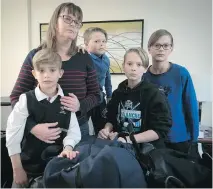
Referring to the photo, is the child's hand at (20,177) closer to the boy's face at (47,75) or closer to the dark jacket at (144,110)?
the boy's face at (47,75)

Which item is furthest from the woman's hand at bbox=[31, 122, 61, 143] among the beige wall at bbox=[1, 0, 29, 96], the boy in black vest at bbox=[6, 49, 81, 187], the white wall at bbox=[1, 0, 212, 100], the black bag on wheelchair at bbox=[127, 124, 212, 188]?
the beige wall at bbox=[1, 0, 29, 96]

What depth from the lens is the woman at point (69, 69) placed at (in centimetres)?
111

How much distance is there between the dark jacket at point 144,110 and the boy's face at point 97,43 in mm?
605

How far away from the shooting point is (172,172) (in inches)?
32.1

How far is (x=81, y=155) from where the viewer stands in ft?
2.89

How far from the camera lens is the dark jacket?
112 centimetres

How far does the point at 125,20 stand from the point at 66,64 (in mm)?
1784

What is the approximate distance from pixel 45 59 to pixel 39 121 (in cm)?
29

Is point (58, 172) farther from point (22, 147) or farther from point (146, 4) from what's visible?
point (146, 4)

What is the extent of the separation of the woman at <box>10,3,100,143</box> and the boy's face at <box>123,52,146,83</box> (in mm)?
196

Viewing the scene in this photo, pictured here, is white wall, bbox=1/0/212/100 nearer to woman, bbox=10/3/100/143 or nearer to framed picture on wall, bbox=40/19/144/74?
framed picture on wall, bbox=40/19/144/74

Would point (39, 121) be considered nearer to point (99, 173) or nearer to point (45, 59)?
point (45, 59)

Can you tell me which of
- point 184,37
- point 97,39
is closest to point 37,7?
point 97,39

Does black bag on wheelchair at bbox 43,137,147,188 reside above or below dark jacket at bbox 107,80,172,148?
below
